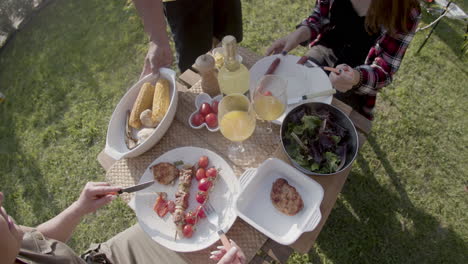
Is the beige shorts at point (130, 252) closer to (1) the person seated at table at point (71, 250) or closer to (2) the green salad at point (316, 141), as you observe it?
(1) the person seated at table at point (71, 250)

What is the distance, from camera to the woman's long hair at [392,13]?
192 cm

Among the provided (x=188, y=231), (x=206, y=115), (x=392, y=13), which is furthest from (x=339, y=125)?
(x=188, y=231)

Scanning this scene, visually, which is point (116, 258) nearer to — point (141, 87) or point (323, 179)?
point (141, 87)

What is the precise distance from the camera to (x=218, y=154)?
1.80m

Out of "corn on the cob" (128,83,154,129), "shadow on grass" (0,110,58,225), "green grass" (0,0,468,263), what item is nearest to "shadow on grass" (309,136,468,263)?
"green grass" (0,0,468,263)

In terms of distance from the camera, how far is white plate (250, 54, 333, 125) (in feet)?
6.21

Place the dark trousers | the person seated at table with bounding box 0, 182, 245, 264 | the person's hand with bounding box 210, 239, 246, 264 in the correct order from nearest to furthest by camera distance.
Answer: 1. the person seated at table with bounding box 0, 182, 245, 264
2. the person's hand with bounding box 210, 239, 246, 264
3. the dark trousers

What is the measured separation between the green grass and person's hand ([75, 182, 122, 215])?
1600mm

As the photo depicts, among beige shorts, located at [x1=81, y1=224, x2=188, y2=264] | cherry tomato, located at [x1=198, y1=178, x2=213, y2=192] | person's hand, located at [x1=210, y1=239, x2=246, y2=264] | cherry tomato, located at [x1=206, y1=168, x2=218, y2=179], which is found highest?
cherry tomato, located at [x1=206, y1=168, x2=218, y2=179]

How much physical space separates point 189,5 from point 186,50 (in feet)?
1.58

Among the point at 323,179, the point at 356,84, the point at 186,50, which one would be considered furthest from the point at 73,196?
the point at 356,84

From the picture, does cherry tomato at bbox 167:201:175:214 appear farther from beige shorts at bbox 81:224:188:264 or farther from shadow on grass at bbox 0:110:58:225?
shadow on grass at bbox 0:110:58:225

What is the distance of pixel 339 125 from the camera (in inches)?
66.7

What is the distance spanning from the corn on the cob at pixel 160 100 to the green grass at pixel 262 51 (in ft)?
6.19
